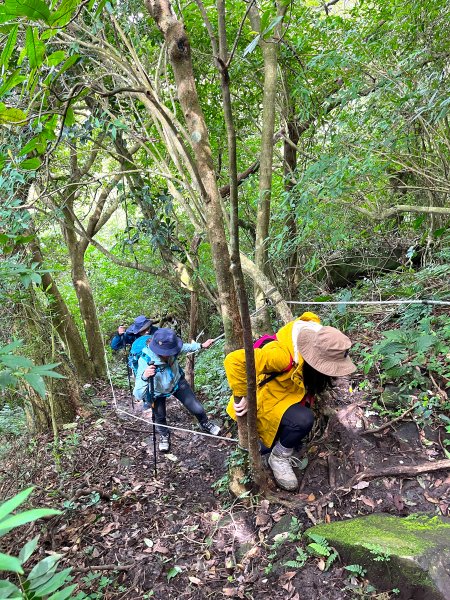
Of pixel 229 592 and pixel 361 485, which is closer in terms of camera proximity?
pixel 229 592

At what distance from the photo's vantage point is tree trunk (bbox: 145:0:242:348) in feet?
8.15

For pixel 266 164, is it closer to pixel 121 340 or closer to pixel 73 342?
pixel 121 340

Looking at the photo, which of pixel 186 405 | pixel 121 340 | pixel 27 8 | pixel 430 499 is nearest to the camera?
pixel 27 8

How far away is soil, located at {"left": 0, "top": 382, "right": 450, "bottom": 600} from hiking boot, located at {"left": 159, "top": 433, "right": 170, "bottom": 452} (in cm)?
45

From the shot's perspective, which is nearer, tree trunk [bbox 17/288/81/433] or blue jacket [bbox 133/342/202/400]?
blue jacket [bbox 133/342/202/400]

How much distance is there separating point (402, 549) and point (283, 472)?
1234mm

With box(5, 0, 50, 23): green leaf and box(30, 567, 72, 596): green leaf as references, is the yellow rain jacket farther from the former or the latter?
box(5, 0, 50, 23): green leaf

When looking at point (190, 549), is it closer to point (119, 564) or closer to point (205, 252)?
point (119, 564)

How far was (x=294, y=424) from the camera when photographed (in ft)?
10.8

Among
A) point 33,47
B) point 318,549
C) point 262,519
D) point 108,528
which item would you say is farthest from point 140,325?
point 33,47

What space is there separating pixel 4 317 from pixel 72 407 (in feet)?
5.62

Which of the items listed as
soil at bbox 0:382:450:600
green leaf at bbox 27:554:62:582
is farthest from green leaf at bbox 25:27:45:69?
soil at bbox 0:382:450:600

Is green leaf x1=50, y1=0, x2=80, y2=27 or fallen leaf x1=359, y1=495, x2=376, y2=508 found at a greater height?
green leaf x1=50, y1=0, x2=80, y2=27

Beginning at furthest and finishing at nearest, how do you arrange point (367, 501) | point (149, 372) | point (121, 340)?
1. point (121, 340)
2. point (149, 372)
3. point (367, 501)
